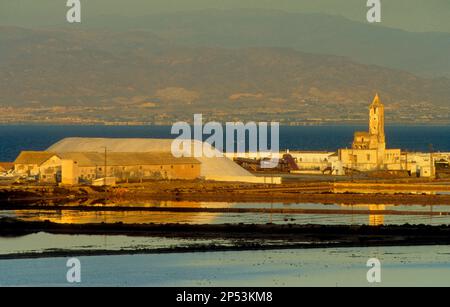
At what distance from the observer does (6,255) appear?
3634 centimetres

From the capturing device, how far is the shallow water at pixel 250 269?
31.7 m

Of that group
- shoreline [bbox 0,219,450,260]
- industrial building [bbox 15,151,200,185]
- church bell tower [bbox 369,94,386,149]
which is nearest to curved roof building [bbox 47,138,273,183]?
industrial building [bbox 15,151,200,185]

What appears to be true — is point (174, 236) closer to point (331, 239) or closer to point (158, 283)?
point (331, 239)

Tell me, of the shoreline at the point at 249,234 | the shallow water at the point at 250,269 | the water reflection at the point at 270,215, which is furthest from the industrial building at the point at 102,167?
the shallow water at the point at 250,269

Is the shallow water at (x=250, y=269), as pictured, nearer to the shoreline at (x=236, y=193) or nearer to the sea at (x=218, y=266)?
the sea at (x=218, y=266)

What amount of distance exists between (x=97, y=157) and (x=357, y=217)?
2293cm

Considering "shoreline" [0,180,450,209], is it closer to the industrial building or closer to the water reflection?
the industrial building

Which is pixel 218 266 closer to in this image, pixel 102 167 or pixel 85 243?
pixel 85 243

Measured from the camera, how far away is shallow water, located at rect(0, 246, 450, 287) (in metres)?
31.7

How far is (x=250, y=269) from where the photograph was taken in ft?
111

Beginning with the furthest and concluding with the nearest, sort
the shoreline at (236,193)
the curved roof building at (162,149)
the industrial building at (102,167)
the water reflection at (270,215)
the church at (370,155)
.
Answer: the church at (370,155), the curved roof building at (162,149), the industrial building at (102,167), the shoreline at (236,193), the water reflection at (270,215)

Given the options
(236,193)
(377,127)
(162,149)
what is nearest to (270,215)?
(236,193)
